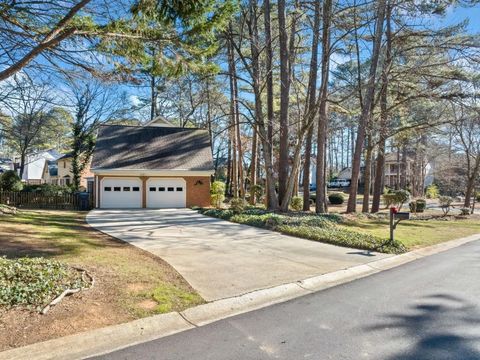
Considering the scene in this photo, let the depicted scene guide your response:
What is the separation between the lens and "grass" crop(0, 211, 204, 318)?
448 cm

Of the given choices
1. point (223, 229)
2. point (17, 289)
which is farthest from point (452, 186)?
point (17, 289)

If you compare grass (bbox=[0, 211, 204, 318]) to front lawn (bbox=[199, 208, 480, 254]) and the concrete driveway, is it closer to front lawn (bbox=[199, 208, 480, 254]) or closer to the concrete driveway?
the concrete driveway

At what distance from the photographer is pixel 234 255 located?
24.4ft

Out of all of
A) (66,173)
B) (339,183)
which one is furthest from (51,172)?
(339,183)

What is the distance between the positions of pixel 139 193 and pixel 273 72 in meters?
10.5

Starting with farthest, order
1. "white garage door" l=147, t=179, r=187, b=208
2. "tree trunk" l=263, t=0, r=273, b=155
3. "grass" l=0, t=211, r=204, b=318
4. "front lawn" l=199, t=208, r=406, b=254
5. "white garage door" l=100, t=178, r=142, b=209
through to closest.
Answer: "white garage door" l=147, t=179, r=187, b=208 → "white garage door" l=100, t=178, r=142, b=209 → "tree trunk" l=263, t=0, r=273, b=155 → "front lawn" l=199, t=208, r=406, b=254 → "grass" l=0, t=211, r=204, b=318

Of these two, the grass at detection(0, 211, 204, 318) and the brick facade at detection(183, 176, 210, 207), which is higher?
the brick facade at detection(183, 176, 210, 207)

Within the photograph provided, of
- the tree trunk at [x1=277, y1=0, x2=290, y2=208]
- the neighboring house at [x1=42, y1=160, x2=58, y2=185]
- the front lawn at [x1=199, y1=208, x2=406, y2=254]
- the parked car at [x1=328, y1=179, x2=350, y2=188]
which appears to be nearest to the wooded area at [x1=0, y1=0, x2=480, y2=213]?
the tree trunk at [x1=277, y1=0, x2=290, y2=208]

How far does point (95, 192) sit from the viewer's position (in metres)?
19.9

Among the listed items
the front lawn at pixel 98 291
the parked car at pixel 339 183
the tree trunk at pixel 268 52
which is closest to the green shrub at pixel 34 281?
the front lawn at pixel 98 291

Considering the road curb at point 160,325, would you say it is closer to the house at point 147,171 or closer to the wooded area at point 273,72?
the wooded area at point 273,72

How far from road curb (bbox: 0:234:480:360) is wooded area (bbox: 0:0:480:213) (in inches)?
170

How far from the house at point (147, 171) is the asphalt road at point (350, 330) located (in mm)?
16110

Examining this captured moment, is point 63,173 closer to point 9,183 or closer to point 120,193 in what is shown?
point 9,183
